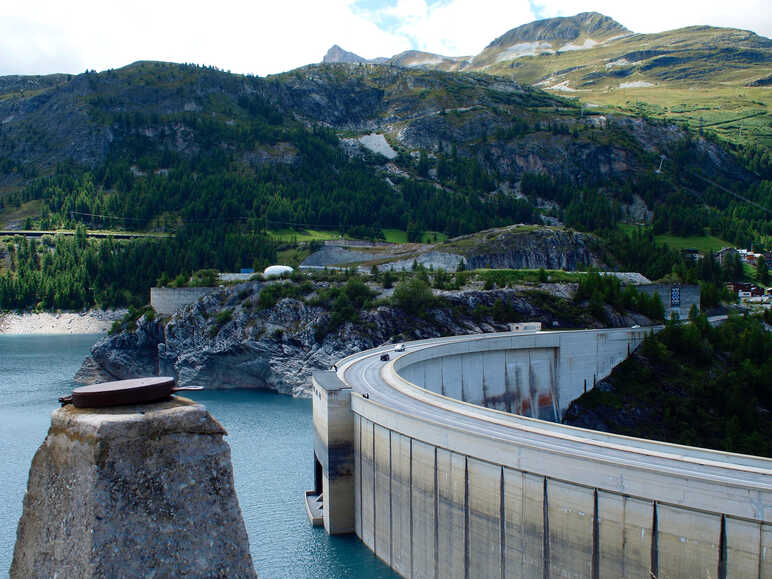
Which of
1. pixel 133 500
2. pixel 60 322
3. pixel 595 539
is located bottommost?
pixel 60 322

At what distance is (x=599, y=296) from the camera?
91.1 metres

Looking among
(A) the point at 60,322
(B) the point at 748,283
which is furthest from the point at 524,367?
(A) the point at 60,322

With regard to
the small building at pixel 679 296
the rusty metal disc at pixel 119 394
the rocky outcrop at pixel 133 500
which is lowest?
the small building at pixel 679 296

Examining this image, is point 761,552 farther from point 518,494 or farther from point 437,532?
point 437,532

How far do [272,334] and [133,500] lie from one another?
77.8 metres

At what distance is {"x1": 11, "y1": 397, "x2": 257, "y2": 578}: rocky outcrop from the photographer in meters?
5.10

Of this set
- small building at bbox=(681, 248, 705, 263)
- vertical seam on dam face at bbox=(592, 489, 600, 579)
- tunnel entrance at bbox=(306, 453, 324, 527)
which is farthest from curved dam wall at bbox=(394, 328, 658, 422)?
small building at bbox=(681, 248, 705, 263)

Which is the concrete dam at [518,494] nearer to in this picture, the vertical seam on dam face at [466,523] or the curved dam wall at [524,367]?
the vertical seam on dam face at [466,523]

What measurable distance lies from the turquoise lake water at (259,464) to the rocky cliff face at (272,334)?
3.45 metres

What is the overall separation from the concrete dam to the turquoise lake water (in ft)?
5.89

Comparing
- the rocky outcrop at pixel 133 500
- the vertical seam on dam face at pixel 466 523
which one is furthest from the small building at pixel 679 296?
the rocky outcrop at pixel 133 500

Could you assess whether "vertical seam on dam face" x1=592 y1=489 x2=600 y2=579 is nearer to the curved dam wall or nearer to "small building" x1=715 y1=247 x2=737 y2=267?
the curved dam wall

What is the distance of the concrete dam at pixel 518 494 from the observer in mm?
20625

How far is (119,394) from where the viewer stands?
17.4 feet
